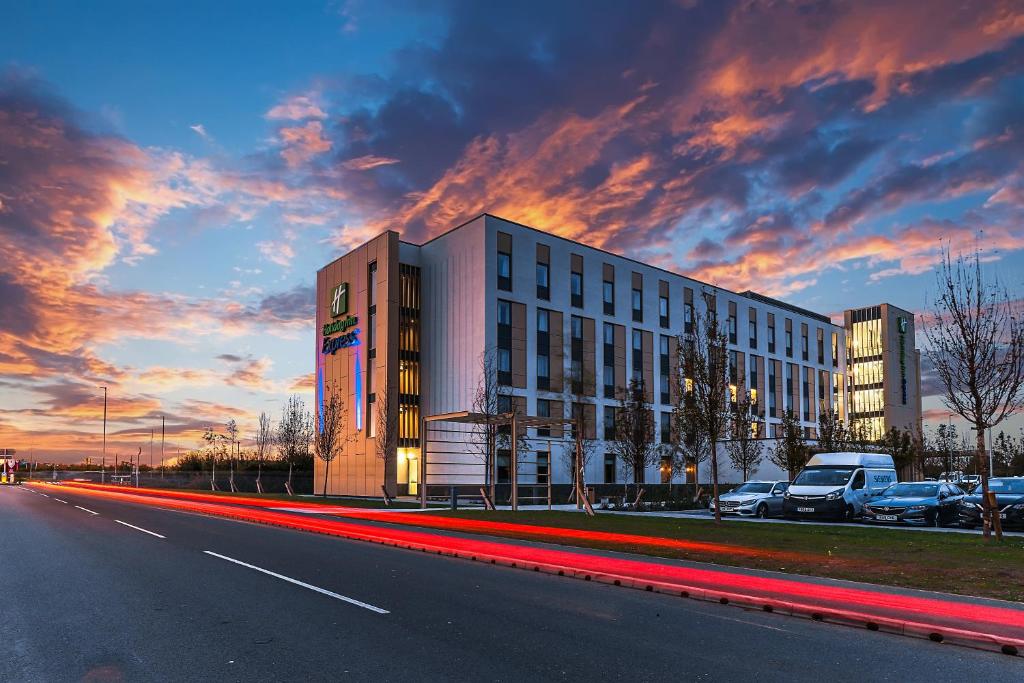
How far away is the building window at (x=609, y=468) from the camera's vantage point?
56.9 metres

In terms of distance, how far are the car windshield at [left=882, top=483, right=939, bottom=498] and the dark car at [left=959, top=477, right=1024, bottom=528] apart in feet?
3.97

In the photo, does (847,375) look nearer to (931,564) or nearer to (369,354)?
(369,354)

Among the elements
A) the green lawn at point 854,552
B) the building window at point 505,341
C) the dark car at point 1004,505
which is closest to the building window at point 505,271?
the building window at point 505,341

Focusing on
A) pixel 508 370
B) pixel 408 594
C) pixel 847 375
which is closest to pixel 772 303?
pixel 847 375

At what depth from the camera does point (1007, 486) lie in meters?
26.8

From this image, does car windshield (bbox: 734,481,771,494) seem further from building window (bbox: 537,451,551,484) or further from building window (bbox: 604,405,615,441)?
building window (bbox: 604,405,615,441)

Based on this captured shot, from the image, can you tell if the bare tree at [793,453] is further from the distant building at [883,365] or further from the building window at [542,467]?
the distant building at [883,365]

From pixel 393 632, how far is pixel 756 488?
2908 cm

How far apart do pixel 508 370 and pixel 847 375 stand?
54516mm

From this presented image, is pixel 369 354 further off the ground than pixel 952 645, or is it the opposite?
pixel 369 354

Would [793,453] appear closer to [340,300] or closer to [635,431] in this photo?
[635,431]

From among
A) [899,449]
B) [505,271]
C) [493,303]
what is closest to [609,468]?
[493,303]

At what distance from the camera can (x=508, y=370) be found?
1982 inches

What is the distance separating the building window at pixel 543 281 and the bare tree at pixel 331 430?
A: 15.8 meters
